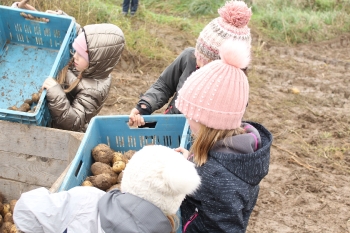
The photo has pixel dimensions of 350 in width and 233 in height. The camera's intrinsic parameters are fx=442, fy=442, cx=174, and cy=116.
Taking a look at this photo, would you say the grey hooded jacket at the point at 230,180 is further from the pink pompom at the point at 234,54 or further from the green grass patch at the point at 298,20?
the green grass patch at the point at 298,20

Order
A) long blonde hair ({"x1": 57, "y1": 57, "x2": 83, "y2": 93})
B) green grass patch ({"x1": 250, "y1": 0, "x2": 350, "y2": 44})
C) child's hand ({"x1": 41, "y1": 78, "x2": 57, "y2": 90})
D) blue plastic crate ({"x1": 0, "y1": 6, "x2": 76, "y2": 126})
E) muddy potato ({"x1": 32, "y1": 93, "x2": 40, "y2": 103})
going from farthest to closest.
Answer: green grass patch ({"x1": 250, "y1": 0, "x2": 350, "y2": 44}), blue plastic crate ({"x1": 0, "y1": 6, "x2": 76, "y2": 126}), muddy potato ({"x1": 32, "y1": 93, "x2": 40, "y2": 103}), long blonde hair ({"x1": 57, "y1": 57, "x2": 83, "y2": 93}), child's hand ({"x1": 41, "y1": 78, "x2": 57, "y2": 90})

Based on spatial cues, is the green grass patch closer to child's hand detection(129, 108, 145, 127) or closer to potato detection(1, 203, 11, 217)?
child's hand detection(129, 108, 145, 127)

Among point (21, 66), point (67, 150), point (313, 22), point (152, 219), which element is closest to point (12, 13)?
point (21, 66)

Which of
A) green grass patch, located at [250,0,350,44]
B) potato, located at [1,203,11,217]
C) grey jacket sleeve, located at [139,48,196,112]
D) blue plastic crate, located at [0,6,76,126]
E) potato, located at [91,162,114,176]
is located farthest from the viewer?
green grass patch, located at [250,0,350,44]

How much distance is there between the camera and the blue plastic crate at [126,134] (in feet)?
8.99

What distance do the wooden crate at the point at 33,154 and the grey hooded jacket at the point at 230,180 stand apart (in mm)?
1250

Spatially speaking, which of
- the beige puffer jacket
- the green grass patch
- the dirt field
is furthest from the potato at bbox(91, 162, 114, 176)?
the green grass patch

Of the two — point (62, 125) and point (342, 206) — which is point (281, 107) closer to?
point (342, 206)

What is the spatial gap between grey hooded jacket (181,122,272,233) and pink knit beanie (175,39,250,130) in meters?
0.11

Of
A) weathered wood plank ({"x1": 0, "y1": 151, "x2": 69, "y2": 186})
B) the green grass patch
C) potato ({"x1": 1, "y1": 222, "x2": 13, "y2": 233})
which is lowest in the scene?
the green grass patch

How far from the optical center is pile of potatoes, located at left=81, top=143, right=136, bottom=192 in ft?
8.70

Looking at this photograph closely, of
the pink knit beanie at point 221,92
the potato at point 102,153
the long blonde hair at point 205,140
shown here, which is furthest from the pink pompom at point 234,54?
the potato at point 102,153

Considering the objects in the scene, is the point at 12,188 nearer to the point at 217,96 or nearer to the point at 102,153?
the point at 102,153

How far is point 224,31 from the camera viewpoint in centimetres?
258
